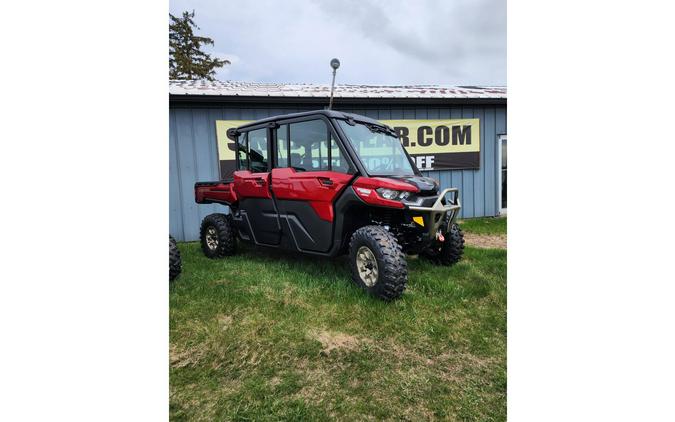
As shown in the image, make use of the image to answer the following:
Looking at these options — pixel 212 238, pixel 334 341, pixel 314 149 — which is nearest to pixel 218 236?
pixel 212 238

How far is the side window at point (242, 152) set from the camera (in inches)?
150

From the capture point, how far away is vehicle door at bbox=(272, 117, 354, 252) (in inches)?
113

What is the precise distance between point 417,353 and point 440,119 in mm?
5655

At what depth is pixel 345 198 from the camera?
2779 mm

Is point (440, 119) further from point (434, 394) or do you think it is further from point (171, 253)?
point (434, 394)

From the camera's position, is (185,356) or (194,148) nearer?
(185,356)

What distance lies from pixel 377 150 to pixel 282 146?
96 centimetres

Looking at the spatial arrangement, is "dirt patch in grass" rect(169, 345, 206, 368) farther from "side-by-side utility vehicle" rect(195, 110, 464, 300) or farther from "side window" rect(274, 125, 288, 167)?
"side window" rect(274, 125, 288, 167)

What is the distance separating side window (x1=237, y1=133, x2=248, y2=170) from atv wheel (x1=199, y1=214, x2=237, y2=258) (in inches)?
27.8

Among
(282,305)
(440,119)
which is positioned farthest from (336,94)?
(282,305)

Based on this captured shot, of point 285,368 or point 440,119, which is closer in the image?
point 285,368

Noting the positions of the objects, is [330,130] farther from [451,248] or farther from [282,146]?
[451,248]

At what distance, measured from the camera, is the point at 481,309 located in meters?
2.46
